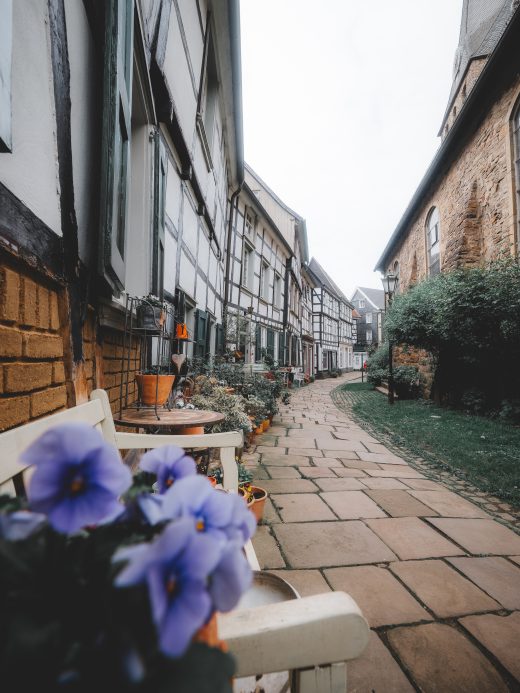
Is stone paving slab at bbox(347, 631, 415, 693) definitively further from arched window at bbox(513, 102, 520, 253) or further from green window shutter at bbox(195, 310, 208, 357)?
arched window at bbox(513, 102, 520, 253)

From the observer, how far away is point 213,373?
5254 mm

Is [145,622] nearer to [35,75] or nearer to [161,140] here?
[35,75]

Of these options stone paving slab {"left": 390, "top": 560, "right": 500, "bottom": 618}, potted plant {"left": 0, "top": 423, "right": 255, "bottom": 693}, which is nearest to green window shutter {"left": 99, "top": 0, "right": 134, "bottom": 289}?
potted plant {"left": 0, "top": 423, "right": 255, "bottom": 693}

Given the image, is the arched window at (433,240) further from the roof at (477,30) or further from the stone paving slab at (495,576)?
the stone paving slab at (495,576)

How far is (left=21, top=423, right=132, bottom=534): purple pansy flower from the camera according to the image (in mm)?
356

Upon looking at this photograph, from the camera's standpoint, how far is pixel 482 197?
7879 mm

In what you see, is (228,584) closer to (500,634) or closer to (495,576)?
(500,634)

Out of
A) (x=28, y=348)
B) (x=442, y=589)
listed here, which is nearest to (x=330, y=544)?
(x=442, y=589)

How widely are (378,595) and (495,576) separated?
670 mm

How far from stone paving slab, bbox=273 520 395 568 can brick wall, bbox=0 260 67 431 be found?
Result: 1505mm

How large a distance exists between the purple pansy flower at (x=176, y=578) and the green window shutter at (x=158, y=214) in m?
2.90

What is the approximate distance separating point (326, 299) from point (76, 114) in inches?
914

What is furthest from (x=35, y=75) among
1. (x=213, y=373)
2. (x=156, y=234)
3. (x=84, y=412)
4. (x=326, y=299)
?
(x=326, y=299)

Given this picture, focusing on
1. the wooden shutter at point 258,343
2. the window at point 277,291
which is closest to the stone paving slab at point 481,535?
the wooden shutter at point 258,343
